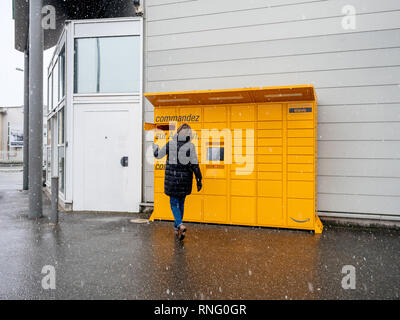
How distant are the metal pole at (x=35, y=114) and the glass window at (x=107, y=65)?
3.92 feet

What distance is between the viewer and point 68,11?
12086mm

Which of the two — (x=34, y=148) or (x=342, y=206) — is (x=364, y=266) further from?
(x=34, y=148)

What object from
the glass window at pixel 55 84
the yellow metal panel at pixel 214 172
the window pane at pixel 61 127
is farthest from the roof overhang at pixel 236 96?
the glass window at pixel 55 84

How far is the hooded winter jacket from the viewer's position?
563 centimetres

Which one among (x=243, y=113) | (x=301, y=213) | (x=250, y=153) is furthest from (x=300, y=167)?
(x=243, y=113)

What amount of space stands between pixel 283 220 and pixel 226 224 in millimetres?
1080

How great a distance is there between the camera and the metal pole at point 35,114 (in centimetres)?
734

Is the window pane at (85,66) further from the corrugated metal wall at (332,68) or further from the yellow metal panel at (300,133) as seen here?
the yellow metal panel at (300,133)

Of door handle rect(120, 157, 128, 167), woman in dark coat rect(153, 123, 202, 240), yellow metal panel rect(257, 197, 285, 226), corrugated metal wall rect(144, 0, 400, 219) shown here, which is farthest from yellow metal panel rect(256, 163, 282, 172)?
door handle rect(120, 157, 128, 167)

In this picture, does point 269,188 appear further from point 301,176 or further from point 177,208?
point 177,208

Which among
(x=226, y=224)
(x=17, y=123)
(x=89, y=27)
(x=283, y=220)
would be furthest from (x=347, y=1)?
(x=17, y=123)

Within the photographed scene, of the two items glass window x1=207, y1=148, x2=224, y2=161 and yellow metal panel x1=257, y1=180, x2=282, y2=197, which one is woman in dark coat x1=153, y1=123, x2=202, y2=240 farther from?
yellow metal panel x1=257, y1=180, x2=282, y2=197

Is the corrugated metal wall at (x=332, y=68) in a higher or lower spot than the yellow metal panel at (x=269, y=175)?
higher

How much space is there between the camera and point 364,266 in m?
4.34
